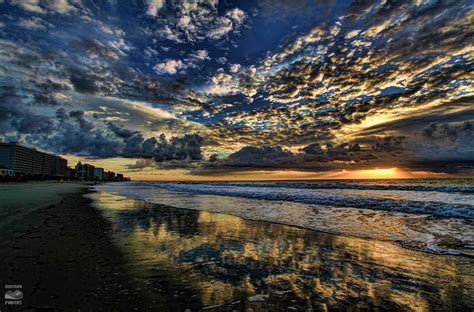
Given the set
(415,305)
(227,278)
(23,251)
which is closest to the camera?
(415,305)

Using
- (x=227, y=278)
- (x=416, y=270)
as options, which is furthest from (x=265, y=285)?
(x=416, y=270)

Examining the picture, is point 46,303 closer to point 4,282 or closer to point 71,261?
point 4,282

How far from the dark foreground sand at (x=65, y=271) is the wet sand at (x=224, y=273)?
0.06 feet

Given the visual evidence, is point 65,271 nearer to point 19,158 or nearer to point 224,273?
point 224,273

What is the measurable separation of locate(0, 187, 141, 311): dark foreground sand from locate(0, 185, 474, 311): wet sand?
2 centimetres

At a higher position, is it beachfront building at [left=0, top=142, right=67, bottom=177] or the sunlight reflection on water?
beachfront building at [left=0, top=142, right=67, bottom=177]

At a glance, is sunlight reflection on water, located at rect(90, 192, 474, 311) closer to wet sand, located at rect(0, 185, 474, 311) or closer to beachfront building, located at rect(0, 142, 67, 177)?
wet sand, located at rect(0, 185, 474, 311)

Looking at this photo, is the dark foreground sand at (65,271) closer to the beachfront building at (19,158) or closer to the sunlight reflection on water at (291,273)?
the sunlight reflection on water at (291,273)

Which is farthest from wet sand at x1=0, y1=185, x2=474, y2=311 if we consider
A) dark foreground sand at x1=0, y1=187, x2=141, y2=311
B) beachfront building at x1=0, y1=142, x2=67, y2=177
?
beachfront building at x1=0, y1=142, x2=67, y2=177

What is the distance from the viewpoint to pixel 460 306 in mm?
3812

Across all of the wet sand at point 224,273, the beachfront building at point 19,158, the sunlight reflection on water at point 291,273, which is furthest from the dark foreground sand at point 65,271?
the beachfront building at point 19,158

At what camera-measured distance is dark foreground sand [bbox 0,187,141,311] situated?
11.6 feet

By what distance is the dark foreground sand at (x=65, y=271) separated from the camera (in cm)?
353

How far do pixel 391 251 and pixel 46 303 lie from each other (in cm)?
808
